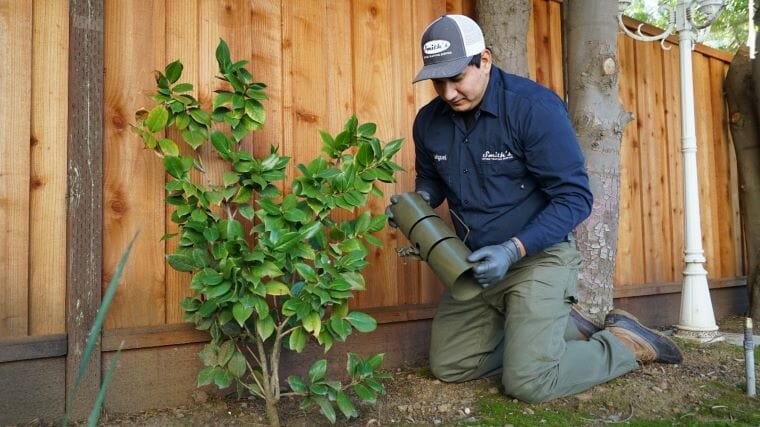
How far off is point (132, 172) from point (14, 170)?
392 mm

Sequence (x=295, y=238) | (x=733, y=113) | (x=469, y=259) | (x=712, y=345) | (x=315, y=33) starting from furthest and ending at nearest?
(x=733, y=113), (x=712, y=345), (x=315, y=33), (x=469, y=259), (x=295, y=238)

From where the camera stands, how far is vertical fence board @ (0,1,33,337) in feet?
6.48

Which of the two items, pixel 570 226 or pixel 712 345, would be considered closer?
pixel 570 226

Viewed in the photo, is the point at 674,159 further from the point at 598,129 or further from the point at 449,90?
the point at 449,90

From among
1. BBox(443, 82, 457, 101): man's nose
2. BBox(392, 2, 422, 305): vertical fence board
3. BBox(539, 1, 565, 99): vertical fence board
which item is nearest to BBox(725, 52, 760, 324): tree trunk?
BBox(539, 1, 565, 99): vertical fence board

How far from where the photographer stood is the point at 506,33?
3.02m

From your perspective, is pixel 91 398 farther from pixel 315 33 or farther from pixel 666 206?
pixel 666 206

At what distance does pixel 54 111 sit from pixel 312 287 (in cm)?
120

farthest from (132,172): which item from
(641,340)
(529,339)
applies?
(641,340)

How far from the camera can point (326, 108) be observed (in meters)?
2.68

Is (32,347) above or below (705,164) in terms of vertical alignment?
below

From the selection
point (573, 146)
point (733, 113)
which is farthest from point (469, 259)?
point (733, 113)

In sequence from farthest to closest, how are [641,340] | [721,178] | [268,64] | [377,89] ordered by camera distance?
1. [721,178]
2. [377,89]
3. [641,340]
4. [268,64]

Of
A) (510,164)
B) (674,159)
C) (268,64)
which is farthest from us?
(674,159)
